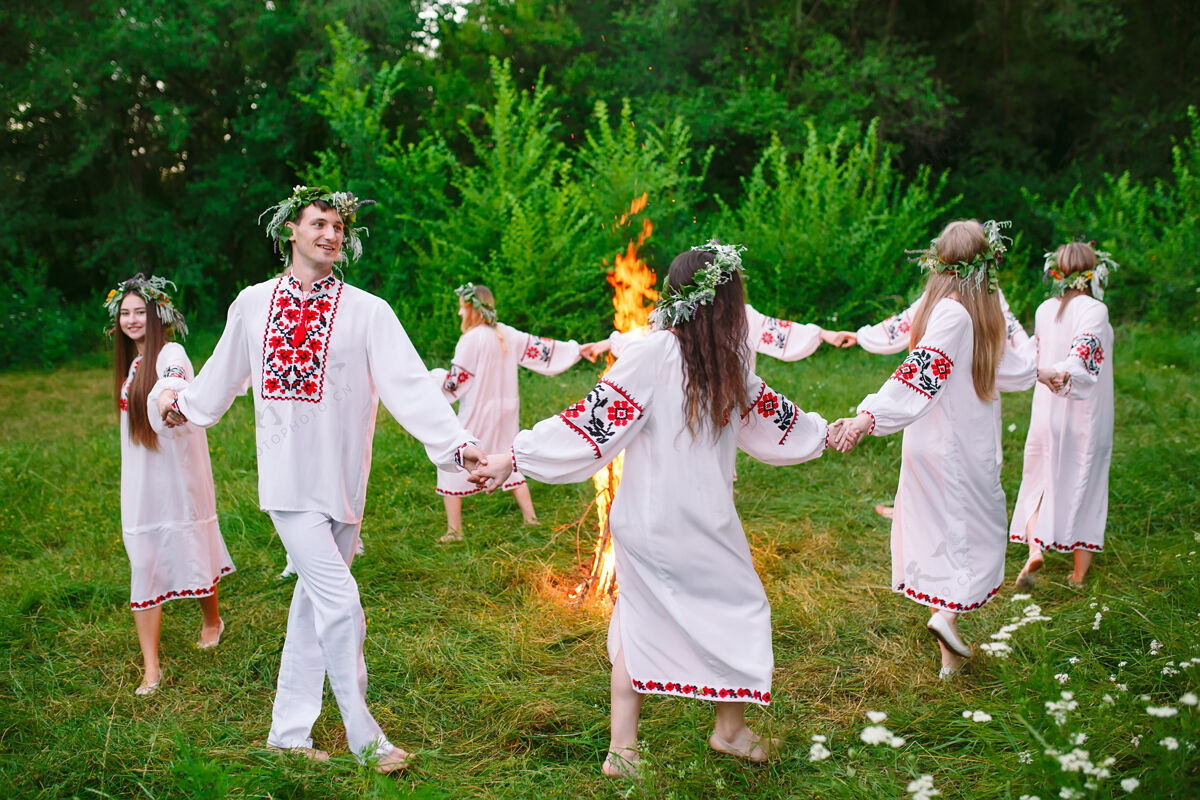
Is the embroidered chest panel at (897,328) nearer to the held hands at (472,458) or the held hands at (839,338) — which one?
the held hands at (839,338)

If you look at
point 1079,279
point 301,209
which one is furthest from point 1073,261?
point 301,209

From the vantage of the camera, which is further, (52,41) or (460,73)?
(460,73)

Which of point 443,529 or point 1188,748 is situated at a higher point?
point 1188,748

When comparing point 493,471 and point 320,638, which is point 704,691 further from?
point 320,638

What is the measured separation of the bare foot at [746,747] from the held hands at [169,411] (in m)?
2.53

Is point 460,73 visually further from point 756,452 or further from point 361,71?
A: point 756,452

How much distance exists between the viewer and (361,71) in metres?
16.2

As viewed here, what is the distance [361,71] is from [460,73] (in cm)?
195

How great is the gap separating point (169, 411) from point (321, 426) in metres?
0.89

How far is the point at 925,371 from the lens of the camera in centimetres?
416

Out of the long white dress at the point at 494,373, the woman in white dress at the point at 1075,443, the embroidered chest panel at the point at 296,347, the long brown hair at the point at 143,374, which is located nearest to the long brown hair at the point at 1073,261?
the woman in white dress at the point at 1075,443

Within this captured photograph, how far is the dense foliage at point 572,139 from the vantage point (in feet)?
47.6

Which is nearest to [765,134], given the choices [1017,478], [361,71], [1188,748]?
[361,71]

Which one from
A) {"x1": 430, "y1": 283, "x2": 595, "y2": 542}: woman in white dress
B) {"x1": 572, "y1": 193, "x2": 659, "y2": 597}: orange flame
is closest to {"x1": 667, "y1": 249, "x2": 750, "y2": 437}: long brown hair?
{"x1": 572, "y1": 193, "x2": 659, "y2": 597}: orange flame
